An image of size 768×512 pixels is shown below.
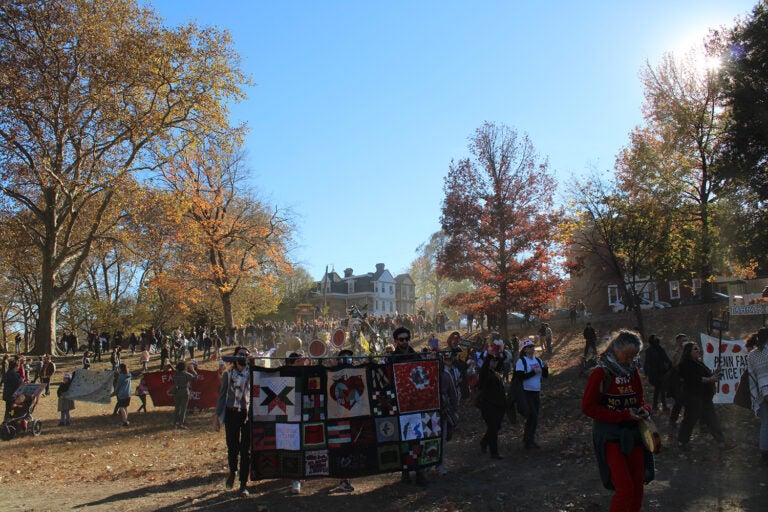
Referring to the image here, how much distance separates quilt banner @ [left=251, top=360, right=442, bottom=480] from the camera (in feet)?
24.1

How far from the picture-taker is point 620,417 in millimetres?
4980

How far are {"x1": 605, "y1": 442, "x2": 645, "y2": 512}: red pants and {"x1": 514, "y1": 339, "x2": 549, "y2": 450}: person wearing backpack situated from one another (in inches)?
191

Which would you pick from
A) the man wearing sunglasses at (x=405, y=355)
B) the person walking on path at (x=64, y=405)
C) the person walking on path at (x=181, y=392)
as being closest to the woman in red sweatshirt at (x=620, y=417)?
the man wearing sunglasses at (x=405, y=355)

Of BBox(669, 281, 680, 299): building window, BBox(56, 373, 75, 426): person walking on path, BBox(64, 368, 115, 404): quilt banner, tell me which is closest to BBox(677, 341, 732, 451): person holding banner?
BBox(56, 373, 75, 426): person walking on path

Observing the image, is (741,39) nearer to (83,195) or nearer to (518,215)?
(518,215)

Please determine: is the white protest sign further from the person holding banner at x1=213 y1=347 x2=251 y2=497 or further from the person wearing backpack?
the person holding banner at x1=213 y1=347 x2=251 y2=497

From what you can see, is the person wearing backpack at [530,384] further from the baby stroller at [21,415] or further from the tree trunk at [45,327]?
the tree trunk at [45,327]

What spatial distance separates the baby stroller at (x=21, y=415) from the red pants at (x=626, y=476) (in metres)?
14.2

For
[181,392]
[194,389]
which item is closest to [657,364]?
[181,392]

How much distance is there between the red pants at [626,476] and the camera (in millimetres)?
4773

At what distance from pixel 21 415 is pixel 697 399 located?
14998 millimetres

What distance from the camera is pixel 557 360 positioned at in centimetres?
2466

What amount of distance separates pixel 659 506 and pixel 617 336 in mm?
2784

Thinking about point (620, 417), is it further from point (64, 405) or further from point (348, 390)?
point (64, 405)
